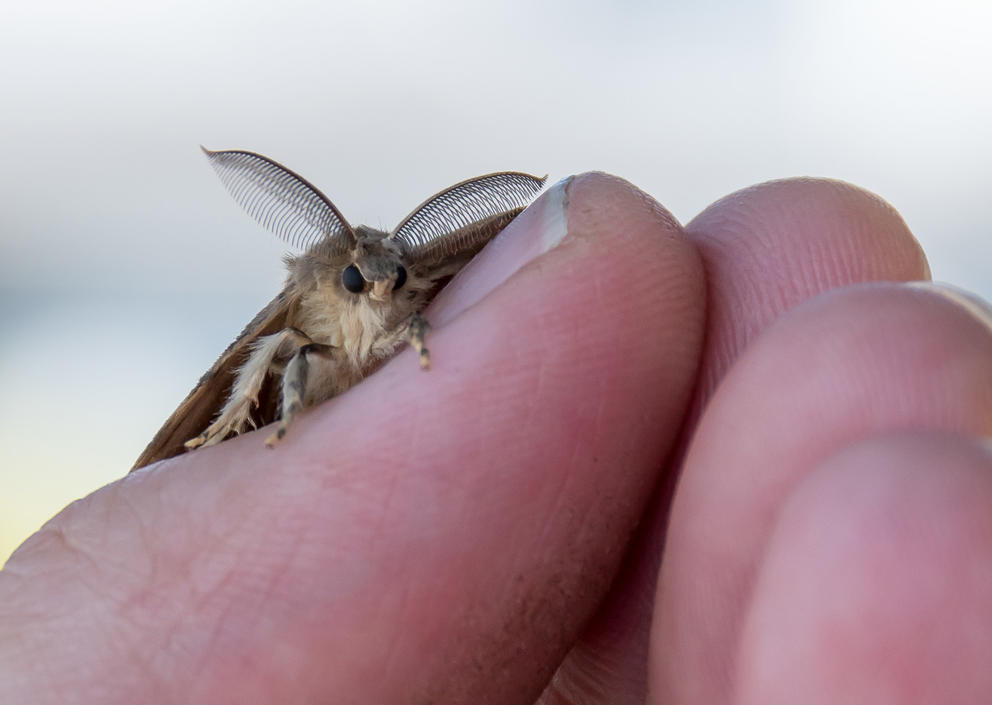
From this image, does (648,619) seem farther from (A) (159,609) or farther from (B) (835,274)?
(A) (159,609)

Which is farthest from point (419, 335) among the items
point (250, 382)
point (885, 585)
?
point (885, 585)

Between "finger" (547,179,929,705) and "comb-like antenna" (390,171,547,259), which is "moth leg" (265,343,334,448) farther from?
"finger" (547,179,929,705)

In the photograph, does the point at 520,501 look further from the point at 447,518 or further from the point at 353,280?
the point at 353,280

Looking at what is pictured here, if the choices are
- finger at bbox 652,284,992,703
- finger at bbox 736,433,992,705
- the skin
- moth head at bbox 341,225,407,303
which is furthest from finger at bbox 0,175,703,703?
finger at bbox 736,433,992,705

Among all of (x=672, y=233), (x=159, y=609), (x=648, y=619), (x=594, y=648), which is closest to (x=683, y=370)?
(x=672, y=233)

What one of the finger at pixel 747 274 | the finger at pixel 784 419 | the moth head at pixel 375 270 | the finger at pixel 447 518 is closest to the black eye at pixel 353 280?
the moth head at pixel 375 270

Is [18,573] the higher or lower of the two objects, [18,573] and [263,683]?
the higher
